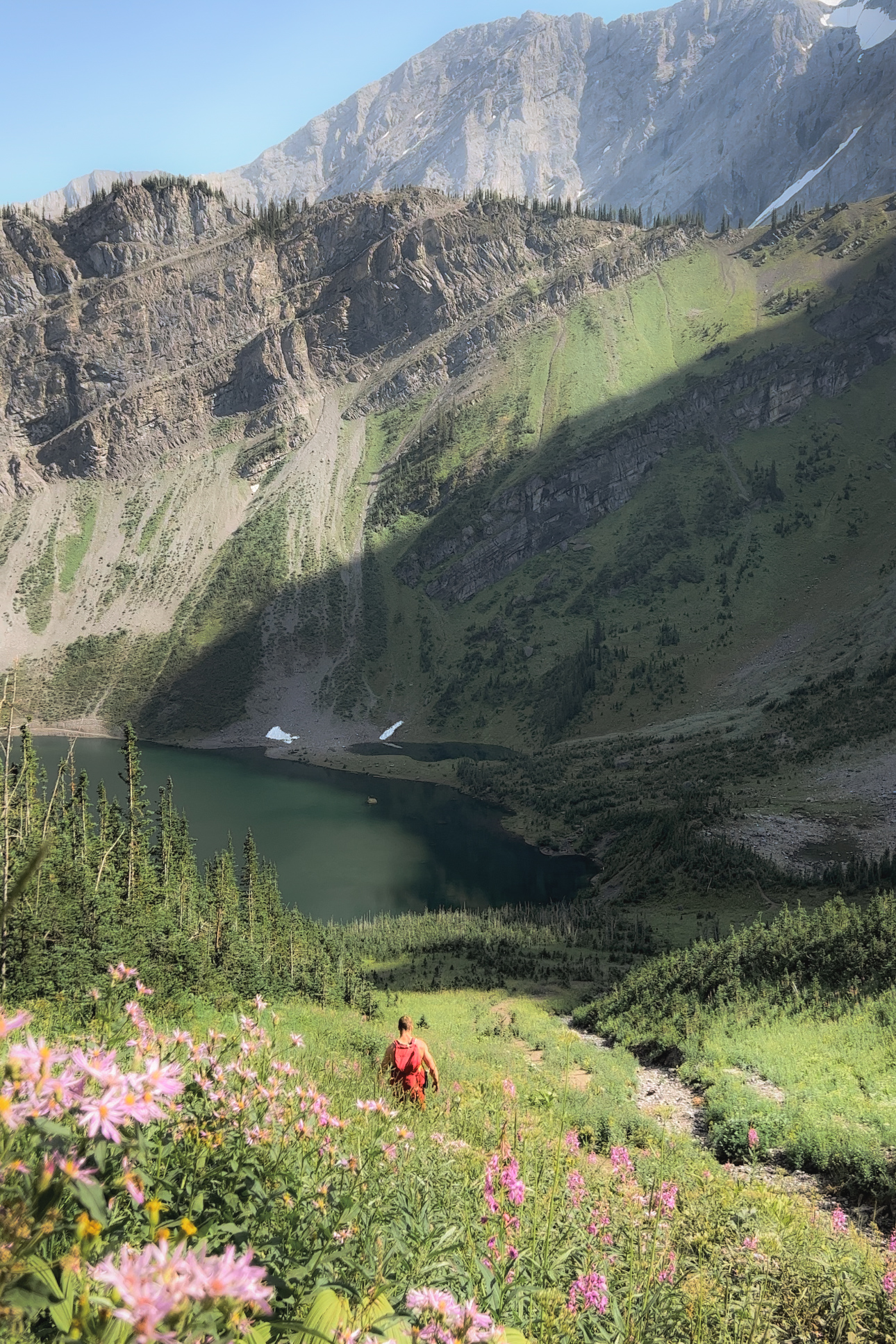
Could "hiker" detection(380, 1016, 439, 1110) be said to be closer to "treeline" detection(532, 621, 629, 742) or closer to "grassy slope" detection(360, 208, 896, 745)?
"grassy slope" detection(360, 208, 896, 745)

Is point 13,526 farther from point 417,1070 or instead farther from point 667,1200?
point 667,1200

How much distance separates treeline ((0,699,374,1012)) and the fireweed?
83 cm

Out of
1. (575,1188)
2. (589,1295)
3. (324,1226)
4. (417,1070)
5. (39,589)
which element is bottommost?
(417,1070)

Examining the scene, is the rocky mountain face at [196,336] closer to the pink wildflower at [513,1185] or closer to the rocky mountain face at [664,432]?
the rocky mountain face at [664,432]

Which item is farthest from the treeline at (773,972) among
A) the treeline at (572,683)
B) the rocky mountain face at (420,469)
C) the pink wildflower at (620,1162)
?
the treeline at (572,683)

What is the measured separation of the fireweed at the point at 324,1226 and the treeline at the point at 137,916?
2.74 feet

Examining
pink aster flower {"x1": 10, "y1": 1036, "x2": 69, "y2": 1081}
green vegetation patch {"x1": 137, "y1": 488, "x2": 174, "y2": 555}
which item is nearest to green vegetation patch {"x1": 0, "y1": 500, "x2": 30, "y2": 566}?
green vegetation patch {"x1": 137, "y1": 488, "x2": 174, "y2": 555}

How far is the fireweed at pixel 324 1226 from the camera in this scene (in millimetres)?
1596

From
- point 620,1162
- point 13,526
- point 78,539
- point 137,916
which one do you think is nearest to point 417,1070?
point 620,1162

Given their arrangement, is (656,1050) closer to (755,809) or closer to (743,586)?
(755,809)

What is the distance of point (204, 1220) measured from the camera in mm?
2678

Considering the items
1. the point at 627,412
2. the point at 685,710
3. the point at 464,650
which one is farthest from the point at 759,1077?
the point at 627,412

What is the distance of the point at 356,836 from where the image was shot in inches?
3142

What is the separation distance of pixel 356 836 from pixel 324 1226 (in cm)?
7891
